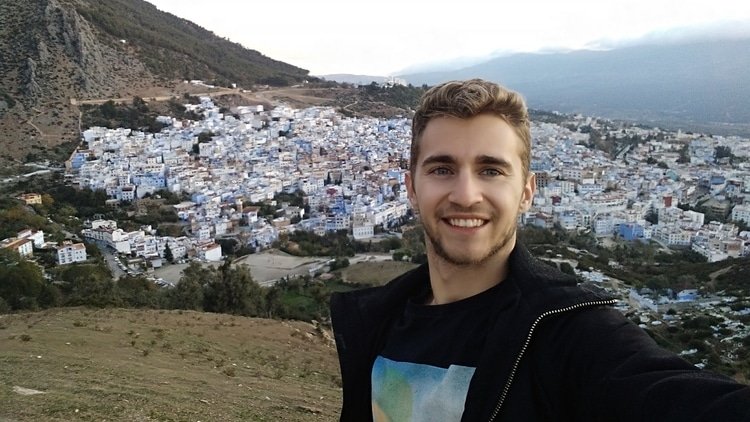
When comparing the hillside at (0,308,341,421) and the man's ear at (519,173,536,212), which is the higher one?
the man's ear at (519,173,536,212)

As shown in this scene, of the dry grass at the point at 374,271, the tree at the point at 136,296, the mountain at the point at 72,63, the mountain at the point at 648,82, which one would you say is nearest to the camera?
the tree at the point at 136,296

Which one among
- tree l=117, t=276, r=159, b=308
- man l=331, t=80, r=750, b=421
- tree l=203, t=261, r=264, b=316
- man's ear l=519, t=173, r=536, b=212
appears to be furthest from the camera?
tree l=203, t=261, r=264, b=316

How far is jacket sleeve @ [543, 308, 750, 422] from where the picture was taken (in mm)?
692

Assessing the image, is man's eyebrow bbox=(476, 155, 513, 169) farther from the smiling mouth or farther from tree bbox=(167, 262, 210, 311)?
tree bbox=(167, 262, 210, 311)

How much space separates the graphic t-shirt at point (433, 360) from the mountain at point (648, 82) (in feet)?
162

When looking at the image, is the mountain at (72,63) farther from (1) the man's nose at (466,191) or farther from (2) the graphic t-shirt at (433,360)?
(1) the man's nose at (466,191)

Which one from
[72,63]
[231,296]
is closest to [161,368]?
[231,296]

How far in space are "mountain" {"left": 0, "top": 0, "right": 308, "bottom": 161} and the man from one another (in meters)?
32.7

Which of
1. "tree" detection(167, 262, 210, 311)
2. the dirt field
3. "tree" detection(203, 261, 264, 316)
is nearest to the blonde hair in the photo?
"tree" detection(203, 261, 264, 316)

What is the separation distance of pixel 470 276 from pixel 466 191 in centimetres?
18

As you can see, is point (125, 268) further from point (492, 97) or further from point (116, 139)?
point (492, 97)

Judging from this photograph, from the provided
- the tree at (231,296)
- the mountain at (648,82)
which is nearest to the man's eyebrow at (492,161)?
the tree at (231,296)

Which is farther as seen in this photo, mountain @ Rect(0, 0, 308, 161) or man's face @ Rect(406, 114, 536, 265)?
mountain @ Rect(0, 0, 308, 161)

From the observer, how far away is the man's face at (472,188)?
3.60 feet
